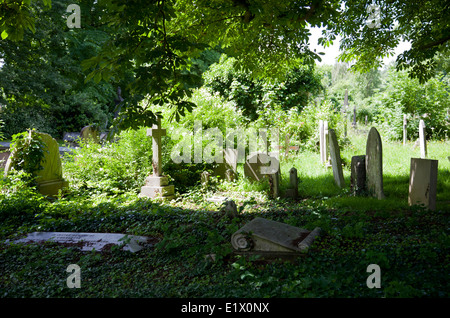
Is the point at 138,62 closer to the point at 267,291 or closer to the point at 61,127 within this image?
the point at 267,291

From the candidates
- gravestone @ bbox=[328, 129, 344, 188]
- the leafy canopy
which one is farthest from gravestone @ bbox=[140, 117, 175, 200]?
gravestone @ bbox=[328, 129, 344, 188]

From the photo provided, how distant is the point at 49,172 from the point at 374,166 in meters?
7.45

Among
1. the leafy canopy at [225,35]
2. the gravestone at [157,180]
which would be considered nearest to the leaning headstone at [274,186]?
the leafy canopy at [225,35]

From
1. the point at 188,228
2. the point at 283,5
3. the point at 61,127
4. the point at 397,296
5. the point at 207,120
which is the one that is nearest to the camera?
the point at 397,296

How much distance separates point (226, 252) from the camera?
4.03m

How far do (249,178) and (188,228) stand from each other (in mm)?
4035

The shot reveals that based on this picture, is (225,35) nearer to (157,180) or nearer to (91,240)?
(157,180)

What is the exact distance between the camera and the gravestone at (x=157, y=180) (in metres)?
8.30

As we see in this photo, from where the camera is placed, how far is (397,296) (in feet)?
8.93

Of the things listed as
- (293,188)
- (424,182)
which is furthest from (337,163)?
(424,182)

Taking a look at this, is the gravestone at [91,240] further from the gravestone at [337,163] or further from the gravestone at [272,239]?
the gravestone at [337,163]

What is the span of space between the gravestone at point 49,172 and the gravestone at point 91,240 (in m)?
2.82

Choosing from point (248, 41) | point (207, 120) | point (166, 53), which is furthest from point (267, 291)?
point (207, 120)
